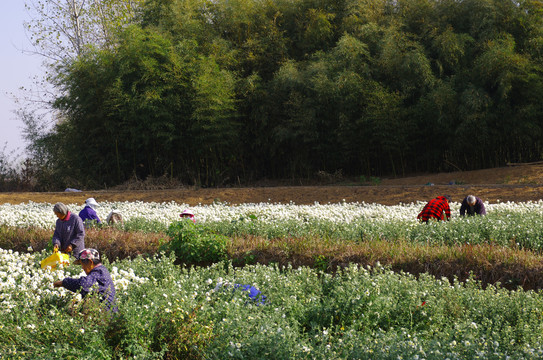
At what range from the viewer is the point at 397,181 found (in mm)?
17641

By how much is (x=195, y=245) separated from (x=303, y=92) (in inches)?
521

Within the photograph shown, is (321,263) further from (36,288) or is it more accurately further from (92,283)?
(36,288)

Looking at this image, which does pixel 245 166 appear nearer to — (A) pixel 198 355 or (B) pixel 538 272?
(B) pixel 538 272

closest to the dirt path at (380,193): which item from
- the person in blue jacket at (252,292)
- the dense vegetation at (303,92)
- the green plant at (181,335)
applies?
the dense vegetation at (303,92)

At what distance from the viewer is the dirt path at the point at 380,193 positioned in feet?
46.1

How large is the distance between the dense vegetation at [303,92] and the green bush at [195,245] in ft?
37.0

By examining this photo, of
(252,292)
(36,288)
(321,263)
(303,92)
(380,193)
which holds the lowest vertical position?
(321,263)

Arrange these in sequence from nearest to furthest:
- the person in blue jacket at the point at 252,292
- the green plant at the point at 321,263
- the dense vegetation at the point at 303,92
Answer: the person in blue jacket at the point at 252,292 < the green plant at the point at 321,263 < the dense vegetation at the point at 303,92

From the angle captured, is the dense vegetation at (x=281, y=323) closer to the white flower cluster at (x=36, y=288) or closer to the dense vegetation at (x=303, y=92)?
the white flower cluster at (x=36, y=288)

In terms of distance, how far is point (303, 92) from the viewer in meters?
19.8

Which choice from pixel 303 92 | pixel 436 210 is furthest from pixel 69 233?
pixel 303 92

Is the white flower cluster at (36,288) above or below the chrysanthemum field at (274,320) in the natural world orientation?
above

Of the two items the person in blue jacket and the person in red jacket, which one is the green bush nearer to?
the person in blue jacket

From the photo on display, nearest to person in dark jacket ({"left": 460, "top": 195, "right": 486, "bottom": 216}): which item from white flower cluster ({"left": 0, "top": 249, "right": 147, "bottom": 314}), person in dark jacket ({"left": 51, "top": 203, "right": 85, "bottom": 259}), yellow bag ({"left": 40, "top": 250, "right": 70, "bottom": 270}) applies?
white flower cluster ({"left": 0, "top": 249, "right": 147, "bottom": 314})
